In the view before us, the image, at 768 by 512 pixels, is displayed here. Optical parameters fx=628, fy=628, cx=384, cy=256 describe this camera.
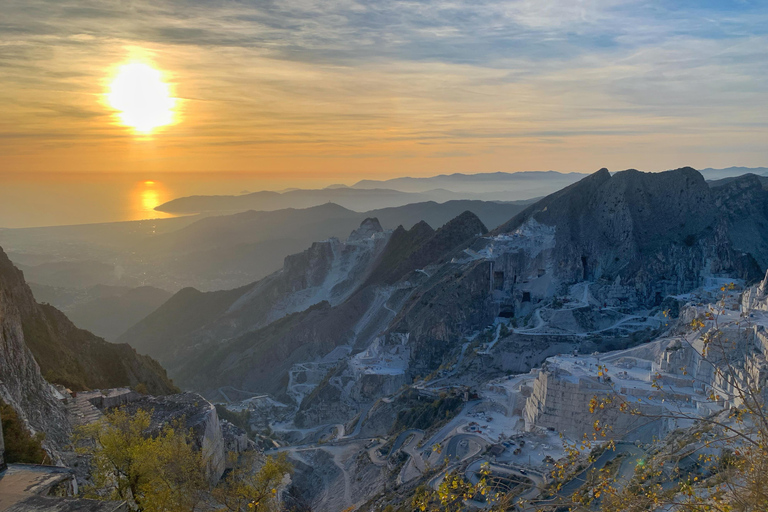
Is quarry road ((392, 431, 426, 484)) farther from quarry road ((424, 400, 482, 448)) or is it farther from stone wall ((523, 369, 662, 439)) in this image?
stone wall ((523, 369, 662, 439))

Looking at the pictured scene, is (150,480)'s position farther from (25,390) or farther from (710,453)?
(710,453)

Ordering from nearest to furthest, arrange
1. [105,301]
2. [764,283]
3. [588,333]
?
1. [764,283]
2. [588,333]
3. [105,301]

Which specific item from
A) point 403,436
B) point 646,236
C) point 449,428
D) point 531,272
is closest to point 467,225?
point 531,272

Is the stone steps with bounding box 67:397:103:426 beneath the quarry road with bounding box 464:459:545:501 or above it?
above

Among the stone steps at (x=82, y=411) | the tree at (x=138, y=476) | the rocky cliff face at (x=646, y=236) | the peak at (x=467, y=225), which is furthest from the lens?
the peak at (x=467, y=225)

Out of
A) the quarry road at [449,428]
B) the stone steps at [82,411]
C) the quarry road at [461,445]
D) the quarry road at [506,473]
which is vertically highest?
the stone steps at [82,411]

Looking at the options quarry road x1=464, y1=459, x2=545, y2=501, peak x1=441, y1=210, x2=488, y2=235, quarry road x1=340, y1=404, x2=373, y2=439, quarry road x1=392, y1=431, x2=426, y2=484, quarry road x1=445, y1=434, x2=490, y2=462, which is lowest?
quarry road x1=340, y1=404, x2=373, y2=439

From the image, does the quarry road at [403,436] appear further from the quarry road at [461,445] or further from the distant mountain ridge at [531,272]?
the distant mountain ridge at [531,272]

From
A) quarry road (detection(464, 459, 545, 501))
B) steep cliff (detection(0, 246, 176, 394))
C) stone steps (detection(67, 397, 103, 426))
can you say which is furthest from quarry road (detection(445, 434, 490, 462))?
steep cliff (detection(0, 246, 176, 394))

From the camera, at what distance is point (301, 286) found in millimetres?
139250

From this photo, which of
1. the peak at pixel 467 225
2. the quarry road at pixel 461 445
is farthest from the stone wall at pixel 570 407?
the peak at pixel 467 225

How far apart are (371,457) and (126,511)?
39021mm

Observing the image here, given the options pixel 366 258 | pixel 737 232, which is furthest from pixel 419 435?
pixel 366 258

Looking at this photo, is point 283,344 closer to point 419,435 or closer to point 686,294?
point 419,435
